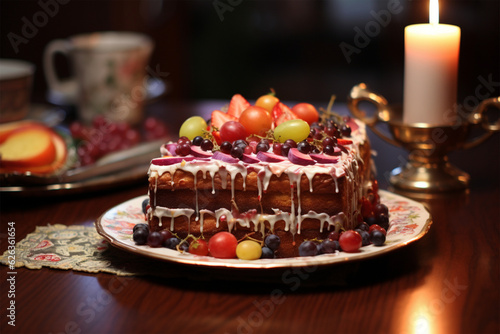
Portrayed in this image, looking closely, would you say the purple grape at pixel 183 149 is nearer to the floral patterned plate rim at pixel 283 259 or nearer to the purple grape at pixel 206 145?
the purple grape at pixel 206 145

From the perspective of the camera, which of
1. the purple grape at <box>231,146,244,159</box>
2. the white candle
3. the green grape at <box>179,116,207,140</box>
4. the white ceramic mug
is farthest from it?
the white ceramic mug

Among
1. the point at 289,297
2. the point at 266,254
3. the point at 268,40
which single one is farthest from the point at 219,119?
the point at 268,40

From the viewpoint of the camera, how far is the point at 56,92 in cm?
254

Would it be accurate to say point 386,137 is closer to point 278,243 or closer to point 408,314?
point 278,243

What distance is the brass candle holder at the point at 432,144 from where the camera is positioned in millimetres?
1760

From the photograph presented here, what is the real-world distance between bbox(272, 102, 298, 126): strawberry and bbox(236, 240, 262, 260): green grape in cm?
38

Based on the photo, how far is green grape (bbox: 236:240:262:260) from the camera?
3.89 feet

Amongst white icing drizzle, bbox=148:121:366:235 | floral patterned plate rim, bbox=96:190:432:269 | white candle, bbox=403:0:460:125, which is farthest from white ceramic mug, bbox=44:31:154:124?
white icing drizzle, bbox=148:121:366:235

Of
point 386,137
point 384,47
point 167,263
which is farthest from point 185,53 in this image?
point 167,263

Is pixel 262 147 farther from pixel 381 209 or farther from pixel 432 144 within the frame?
pixel 432 144

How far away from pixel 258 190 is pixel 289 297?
0.23 m

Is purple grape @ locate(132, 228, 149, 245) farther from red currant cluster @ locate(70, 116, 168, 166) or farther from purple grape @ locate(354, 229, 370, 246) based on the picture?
red currant cluster @ locate(70, 116, 168, 166)

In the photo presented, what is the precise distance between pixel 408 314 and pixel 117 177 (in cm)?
95

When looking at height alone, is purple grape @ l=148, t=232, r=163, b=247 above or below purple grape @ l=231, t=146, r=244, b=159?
below
